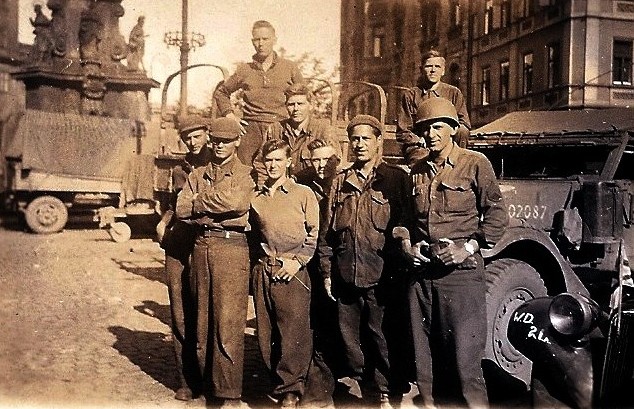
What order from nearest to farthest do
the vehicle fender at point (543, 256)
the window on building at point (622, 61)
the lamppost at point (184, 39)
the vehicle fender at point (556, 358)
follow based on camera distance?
1. the vehicle fender at point (556, 358)
2. the vehicle fender at point (543, 256)
3. the window on building at point (622, 61)
4. the lamppost at point (184, 39)

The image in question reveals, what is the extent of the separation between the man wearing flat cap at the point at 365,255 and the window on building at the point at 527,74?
7.91ft

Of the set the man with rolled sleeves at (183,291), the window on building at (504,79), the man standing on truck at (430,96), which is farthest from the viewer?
the window on building at (504,79)

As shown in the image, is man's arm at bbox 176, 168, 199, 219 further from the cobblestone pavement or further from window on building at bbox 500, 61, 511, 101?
window on building at bbox 500, 61, 511, 101

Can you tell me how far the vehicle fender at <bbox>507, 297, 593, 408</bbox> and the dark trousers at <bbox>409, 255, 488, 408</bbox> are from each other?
228 millimetres

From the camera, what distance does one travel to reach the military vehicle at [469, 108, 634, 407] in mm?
3119

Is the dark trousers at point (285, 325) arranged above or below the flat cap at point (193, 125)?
below

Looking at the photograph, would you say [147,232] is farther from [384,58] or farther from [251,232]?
[251,232]

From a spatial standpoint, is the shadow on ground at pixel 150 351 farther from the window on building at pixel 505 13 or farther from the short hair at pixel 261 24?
the window on building at pixel 505 13

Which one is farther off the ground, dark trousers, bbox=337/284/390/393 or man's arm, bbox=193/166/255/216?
man's arm, bbox=193/166/255/216

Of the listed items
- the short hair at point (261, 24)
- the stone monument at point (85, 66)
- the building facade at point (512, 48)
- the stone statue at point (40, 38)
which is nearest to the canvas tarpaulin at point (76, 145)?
the stone monument at point (85, 66)

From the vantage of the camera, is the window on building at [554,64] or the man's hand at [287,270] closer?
the man's hand at [287,270]

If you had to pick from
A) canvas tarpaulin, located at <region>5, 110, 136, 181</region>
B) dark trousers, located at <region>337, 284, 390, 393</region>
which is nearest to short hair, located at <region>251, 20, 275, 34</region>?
dark trousers, located at <region>337, 284, 390, 393</region>

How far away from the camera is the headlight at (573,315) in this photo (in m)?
2.82

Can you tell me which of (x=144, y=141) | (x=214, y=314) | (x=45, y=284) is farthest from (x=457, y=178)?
(x=144, y=141)
